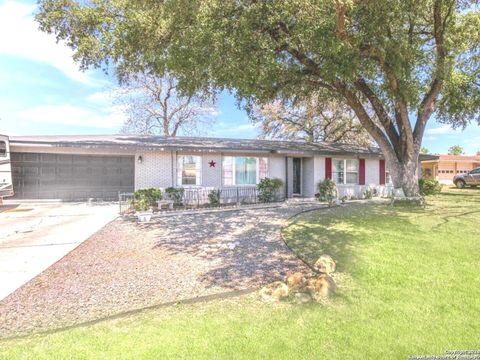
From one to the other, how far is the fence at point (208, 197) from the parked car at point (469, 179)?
1957 centimetres

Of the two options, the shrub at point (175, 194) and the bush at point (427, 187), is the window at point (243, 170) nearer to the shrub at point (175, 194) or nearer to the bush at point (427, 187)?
the shrub at point (175, 194)

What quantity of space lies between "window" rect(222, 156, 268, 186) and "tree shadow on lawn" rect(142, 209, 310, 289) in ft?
14.7

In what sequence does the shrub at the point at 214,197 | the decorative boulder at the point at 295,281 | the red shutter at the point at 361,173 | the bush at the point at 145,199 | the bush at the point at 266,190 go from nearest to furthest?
1. the decorative boulder at the point at 295,281
2. the bush at the point at 145,199
3. the shrub at the point at 214,197
4. the bush at the point at 266,190
5. the red shutter at the point at 361,173

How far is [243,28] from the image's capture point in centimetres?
873

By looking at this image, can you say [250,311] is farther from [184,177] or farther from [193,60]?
[184,177]

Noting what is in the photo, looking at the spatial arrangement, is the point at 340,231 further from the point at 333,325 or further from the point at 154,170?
the point at 154,170

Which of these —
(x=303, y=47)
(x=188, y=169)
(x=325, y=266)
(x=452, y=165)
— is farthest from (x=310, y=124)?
(x=452, y=165)

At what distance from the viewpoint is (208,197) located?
1394cm

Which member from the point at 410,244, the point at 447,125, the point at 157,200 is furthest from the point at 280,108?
the point at 410,244

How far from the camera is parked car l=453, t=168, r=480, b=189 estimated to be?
79.6 feet

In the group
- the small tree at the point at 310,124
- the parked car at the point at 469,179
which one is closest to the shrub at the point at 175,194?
the small tree at the point at 310,124

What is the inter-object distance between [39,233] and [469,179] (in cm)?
3023

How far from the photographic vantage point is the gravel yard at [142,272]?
4.11 m

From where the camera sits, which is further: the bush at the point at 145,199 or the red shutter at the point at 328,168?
the red shutter at the point at 328,168
